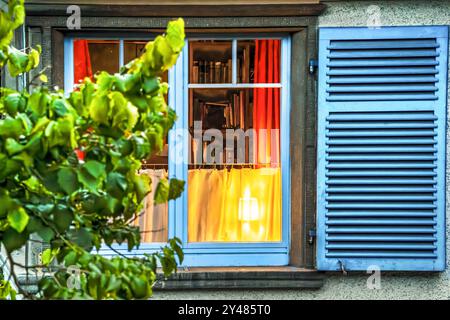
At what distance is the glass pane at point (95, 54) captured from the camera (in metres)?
5.99

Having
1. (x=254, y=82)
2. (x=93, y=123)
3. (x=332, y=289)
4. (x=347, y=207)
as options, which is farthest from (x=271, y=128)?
(x=93, y=123)

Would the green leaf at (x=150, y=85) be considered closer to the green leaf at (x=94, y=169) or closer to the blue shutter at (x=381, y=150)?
the green leaf at (x=94, y=169)

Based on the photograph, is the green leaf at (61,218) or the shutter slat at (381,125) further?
the shutter slat at (381,125)

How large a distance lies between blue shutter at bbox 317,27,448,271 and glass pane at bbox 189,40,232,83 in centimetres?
76

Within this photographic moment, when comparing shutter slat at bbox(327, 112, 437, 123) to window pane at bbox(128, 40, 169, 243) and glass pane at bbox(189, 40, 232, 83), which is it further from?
window pane at bbox(128, 40, 169, 243)

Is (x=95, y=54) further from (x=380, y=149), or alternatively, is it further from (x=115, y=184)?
(x=115, y=184)

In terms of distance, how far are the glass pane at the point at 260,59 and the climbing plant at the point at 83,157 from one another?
3449mm

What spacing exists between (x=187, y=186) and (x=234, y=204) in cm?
40

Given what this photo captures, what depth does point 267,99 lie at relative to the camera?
601 cm

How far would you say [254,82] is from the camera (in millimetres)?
6008

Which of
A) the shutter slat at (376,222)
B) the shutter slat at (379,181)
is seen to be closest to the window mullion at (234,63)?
the shutter slat at (379,181)

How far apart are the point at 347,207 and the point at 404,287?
2.53 feet

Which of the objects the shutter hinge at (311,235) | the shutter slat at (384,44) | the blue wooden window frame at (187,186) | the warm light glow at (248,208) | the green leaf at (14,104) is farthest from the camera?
the warm light glow at (248,208)

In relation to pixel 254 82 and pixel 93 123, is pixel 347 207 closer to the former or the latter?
pixel 254 82
